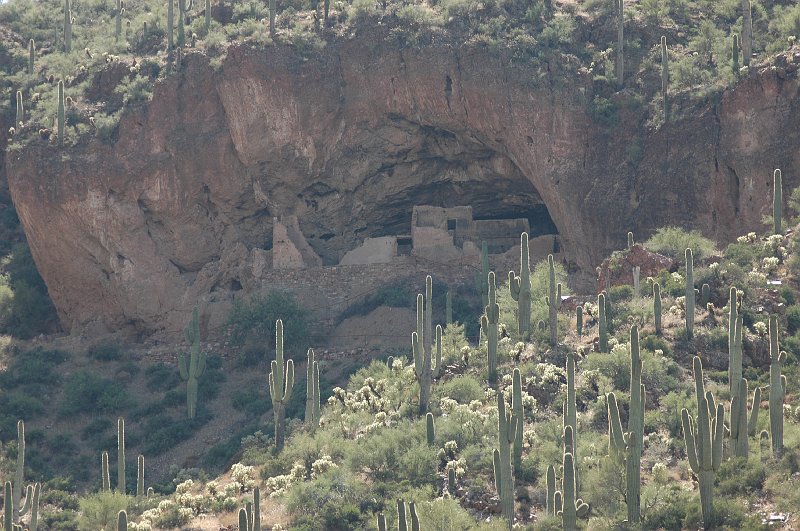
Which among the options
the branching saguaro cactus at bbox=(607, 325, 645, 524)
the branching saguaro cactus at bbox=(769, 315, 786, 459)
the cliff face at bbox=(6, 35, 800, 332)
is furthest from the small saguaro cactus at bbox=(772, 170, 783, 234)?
the branching saguaro cactus at bbox=(607, 325, 645, 524)

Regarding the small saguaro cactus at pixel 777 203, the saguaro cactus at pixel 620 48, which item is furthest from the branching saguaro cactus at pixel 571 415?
the saguaro cactus at pixel 620 48

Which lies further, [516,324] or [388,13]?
[388,13]

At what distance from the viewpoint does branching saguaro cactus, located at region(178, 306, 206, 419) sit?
50062mm

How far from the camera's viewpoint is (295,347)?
53.1 metres

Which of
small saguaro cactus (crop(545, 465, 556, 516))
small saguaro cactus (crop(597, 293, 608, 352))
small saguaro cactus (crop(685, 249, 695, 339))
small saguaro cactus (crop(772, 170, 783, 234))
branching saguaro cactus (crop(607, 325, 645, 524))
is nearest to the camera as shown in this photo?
branching saguaro cactus (crop(607, 325, 645, 524))

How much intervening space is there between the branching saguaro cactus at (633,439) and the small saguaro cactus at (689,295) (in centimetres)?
839

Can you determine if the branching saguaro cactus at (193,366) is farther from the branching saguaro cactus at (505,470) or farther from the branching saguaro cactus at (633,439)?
the branching saguaro cactus at (633,439)

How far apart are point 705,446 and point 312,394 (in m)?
14.1

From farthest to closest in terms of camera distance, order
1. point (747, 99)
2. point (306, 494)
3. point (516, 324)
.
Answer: point (747, 99) < point (516, 324) < point (306, 494)

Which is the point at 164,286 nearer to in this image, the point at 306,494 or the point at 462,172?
the point at 462,172

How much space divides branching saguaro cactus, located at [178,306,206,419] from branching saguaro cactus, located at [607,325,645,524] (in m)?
18.7

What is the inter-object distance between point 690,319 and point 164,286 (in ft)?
63.7

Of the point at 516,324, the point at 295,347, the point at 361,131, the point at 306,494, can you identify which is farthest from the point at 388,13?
the point at 306,494

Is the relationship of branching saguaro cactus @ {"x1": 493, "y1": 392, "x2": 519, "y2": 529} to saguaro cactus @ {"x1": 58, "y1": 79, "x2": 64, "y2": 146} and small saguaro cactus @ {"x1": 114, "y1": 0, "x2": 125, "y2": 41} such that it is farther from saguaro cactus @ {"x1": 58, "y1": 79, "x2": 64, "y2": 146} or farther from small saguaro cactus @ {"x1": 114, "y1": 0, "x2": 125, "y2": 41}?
small saguaro cactus @ {"x1": 114, "y1": 0, "x2": 125, "y2": 41}
